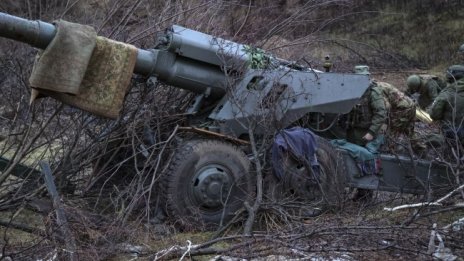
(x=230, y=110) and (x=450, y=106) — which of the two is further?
(x=450, y=106)

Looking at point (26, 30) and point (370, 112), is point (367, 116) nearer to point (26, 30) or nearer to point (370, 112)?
point (370, 112)

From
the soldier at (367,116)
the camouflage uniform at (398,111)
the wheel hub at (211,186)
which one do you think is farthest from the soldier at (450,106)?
the wheel hub at (211,186)

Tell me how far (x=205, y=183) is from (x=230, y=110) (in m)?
0.72

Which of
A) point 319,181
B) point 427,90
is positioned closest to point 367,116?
point 319,181

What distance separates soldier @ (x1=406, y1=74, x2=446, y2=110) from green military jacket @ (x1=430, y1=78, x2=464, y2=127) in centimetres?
292

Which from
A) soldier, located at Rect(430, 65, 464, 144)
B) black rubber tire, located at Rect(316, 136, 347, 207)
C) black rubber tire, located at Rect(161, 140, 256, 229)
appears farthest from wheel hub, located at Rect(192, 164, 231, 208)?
soldier, located at Rect(430, 65, 464, 144)

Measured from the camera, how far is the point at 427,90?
424 inches

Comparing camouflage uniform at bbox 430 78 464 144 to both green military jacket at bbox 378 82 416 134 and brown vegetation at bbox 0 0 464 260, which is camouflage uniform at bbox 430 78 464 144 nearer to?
green military jacket at bbox 378 82 416 134

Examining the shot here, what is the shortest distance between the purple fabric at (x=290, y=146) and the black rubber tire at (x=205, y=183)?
9.8 inches

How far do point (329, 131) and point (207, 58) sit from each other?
169 cm

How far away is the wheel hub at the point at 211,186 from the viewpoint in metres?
6.17

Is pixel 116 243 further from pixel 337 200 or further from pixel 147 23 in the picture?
pixel 147 23

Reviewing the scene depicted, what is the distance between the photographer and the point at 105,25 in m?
7.75

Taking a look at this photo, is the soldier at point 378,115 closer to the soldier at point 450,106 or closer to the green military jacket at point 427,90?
the soldier at point 450,106
